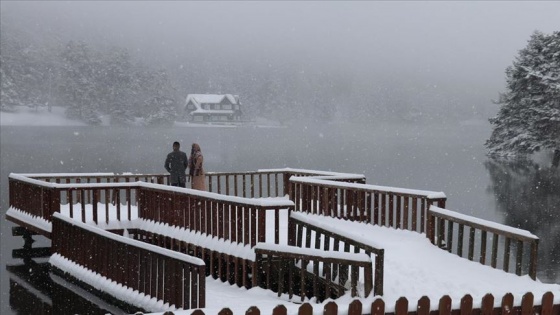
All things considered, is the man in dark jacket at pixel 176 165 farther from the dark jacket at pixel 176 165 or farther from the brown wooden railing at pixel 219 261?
the brown wooden railing at pixel 219 261

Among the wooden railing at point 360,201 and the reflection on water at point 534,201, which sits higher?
the wooden railing at point 360,201

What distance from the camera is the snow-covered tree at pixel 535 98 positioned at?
57.4 meters

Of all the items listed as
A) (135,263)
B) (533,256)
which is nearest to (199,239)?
(135,263)

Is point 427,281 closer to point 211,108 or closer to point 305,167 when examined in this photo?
point 305,167

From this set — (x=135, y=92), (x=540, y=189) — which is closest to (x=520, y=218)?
(x=540, y=189)

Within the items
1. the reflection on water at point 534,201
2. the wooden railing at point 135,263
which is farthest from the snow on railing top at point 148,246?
the reflection on water at point 534,201

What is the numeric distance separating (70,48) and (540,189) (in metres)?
128

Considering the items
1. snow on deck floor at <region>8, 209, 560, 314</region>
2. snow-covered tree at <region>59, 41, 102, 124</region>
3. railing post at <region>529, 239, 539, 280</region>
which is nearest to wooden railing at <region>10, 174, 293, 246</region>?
snow on deck floor at <region>8, 209, 560, 314</region>

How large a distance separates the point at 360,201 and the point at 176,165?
17.2 ft

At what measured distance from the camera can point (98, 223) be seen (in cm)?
1538

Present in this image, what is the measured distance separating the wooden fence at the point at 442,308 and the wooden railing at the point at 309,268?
148 inches

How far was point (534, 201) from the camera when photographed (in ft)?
Answer: 124

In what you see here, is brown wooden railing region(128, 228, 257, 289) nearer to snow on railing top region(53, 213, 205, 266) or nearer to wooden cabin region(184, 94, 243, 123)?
snow on railing top region(53, 213, 205, 266)

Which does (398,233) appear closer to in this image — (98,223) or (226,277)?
(226,277)
